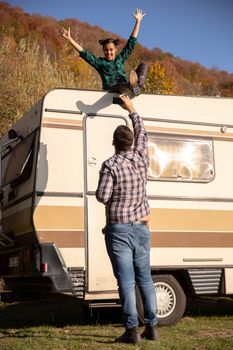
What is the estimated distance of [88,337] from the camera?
5.53m

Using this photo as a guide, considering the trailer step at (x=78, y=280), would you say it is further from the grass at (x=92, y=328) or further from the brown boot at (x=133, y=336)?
the brown boot at (x=133, y=336)

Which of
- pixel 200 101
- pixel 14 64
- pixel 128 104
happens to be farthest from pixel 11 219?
pixel 14 64

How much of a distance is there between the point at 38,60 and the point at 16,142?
11.6 metres

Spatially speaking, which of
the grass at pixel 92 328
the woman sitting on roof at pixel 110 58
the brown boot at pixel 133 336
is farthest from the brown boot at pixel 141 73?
the brown boot at pixel 133 336

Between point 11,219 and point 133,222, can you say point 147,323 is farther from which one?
point 11,219

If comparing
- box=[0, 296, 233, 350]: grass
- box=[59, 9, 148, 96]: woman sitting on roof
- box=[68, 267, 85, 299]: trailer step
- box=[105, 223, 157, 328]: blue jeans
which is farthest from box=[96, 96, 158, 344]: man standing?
box=[59, 9, 148, 96]: woman sitting on roof

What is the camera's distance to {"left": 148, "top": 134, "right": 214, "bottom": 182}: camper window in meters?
6.55

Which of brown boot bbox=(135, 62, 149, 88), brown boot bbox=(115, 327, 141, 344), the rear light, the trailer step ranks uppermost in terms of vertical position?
brown boot bbox=(135, 62, 149, 88)

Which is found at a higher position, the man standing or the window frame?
the window frame

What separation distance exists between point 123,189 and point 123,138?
48 cm

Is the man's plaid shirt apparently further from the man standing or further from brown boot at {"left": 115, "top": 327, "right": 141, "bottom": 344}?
brown boot at {"left": 115, "top": 327, "right": 141, "bottom": 344}

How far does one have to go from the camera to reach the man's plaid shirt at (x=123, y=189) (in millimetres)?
4914

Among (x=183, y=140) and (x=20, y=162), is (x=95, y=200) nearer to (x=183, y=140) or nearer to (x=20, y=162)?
(x=20, y=162)

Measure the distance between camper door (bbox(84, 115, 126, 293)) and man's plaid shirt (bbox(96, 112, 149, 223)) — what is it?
45.3 inches
